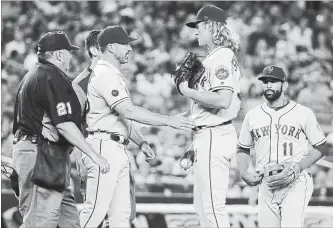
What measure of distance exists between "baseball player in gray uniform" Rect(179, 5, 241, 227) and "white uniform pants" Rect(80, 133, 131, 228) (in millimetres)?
589

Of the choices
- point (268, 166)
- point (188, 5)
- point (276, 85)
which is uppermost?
point (188, 5)

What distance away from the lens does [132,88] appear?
41.7ft

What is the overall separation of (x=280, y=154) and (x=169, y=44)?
9.97 meters

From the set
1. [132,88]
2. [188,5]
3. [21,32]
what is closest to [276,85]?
[132,88]

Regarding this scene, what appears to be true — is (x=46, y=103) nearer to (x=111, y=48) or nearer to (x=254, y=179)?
(x=111, y=48)

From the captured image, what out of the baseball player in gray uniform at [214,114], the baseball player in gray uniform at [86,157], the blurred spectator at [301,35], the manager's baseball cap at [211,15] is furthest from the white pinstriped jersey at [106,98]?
the blurred spectator at [301,35]

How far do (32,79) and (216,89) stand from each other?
1.43m

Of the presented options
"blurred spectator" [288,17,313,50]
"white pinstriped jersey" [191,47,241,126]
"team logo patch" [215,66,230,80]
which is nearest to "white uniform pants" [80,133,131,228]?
"white pinstriped jersey" [191,47,241,126]

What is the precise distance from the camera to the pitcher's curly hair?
5.34 metres

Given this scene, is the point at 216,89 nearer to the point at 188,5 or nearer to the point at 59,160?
the point at 59,160

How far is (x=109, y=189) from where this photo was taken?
16.9ft

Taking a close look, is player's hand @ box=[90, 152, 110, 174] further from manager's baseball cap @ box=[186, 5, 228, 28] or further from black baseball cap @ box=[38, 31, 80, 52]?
manager's baseball cap @ box=[186, 5, 228, 28]

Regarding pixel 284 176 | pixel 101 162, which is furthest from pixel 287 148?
pixel 101 162

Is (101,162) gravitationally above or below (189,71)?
below
